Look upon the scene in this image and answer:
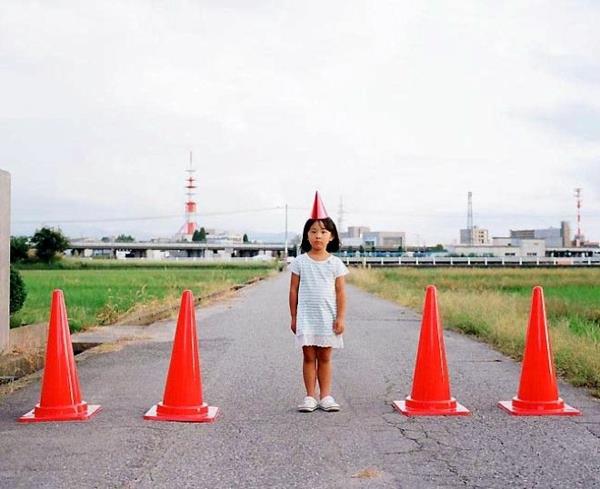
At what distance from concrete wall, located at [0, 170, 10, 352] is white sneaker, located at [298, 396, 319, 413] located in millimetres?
5103

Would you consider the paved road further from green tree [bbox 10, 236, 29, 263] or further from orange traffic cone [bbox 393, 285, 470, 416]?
green tree [bbox 10, 236, 29, 263]

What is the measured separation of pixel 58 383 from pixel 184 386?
950mm

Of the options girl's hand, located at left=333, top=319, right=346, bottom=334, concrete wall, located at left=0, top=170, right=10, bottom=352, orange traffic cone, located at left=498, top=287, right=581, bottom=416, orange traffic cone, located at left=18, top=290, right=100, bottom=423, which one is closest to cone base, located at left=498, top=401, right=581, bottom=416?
orange traffic cone, located at left=498, top=287, right=581, bottom=416

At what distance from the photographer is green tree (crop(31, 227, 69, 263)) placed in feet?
276

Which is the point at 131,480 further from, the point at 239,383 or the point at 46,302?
the point at 46,302

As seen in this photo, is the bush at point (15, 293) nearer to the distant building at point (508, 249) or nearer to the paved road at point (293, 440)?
the paved road at point (293, 440)

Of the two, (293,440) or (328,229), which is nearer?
(293,440)

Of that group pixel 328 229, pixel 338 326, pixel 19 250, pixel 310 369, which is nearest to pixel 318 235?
pixel 328 229

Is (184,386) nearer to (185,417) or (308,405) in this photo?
(185,417)

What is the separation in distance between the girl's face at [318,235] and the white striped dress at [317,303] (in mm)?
150

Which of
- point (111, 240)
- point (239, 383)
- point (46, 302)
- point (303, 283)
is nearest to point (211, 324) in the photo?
point (46, 302)

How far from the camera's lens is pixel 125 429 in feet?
19.8

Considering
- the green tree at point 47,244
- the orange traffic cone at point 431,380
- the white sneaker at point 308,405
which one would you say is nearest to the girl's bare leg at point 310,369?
the white sneaker at point 308,405

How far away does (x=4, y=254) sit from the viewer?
10.6 m
